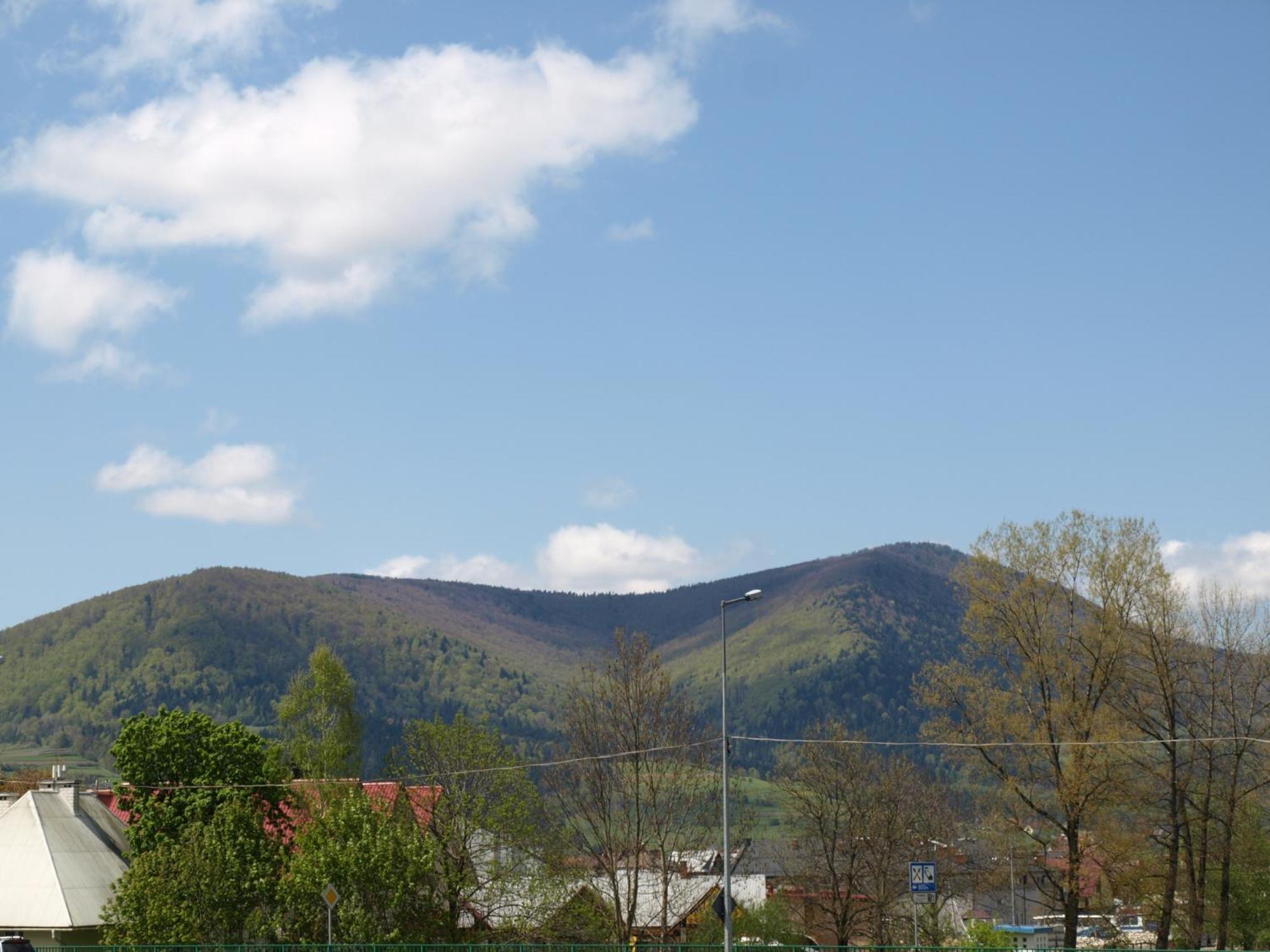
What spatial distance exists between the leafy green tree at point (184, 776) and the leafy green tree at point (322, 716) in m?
35.3

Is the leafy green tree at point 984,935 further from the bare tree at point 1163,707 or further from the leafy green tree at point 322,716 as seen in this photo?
the leafy green tree at point 322,716

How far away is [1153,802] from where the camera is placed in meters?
51.4

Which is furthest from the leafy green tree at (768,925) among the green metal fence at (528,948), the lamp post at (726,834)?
the lamp post at (726,834)

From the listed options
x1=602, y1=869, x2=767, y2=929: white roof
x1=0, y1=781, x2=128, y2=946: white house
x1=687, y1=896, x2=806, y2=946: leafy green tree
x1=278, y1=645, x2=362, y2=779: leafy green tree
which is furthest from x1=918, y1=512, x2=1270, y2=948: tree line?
x1=278, y1=645, x2=362, y2=779: leafy green tree

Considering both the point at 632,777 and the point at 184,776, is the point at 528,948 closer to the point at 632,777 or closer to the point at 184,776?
the point at 632,777

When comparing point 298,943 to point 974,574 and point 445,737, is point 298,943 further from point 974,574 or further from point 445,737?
point 974,574

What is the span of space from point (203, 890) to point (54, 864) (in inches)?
434

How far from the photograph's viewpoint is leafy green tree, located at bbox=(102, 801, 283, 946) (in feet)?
177

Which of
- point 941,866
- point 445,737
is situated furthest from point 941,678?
point 941,866

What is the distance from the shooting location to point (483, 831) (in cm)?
5612

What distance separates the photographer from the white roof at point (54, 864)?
194ft

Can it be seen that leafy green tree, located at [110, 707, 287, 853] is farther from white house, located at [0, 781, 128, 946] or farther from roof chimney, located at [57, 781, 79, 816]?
roof chimney, located at [57, 781, 79, 816]

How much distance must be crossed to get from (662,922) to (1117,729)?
60.4 ft

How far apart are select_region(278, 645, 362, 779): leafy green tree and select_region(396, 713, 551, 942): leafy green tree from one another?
133ft
